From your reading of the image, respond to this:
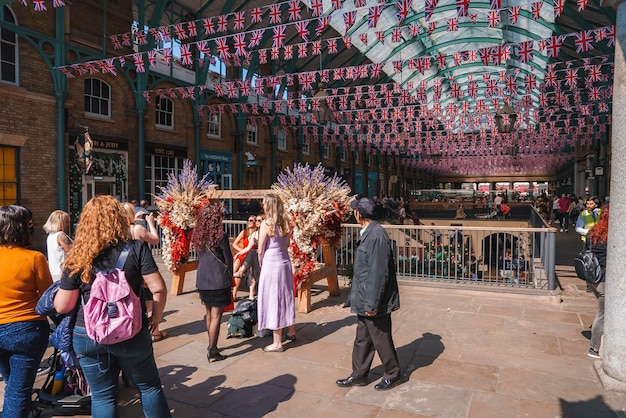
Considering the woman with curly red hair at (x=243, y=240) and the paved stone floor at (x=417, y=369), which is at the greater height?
the woman with curly red hair at (x=243, y=240)

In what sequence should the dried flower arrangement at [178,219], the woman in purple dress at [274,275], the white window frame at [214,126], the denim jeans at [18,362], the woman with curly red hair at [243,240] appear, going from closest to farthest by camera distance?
the denim jeans at [18,362] < the woman in purple dress at [274,275] < the woman with curly red hair at [243,240] < the dried flower arrangement at [178,219] < the white window frame at [214,126]

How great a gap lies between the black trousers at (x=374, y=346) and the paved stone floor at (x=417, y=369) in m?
0.17

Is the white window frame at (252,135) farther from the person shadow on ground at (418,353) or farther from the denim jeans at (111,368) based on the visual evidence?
the denim jeans at (111,368)

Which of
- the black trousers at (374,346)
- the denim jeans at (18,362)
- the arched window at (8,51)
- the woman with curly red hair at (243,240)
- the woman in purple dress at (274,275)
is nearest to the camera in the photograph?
the denim jeans at (18,362)

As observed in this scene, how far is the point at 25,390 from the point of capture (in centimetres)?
299

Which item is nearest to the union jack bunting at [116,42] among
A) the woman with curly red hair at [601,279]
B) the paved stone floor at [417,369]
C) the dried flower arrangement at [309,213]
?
the dried flower arrangement at [309,213]

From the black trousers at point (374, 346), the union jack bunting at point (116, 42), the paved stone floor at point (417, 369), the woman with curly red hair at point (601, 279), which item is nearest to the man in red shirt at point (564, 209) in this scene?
the paved stone floor at point (417, 369)

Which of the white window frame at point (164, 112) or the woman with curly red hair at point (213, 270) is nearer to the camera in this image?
the woman with curly red hair at point (213, 270)

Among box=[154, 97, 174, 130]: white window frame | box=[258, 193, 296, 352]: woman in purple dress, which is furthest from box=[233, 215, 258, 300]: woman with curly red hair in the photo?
box=[154, 97, 174, 130]: white window frame

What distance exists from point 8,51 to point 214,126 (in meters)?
9.59

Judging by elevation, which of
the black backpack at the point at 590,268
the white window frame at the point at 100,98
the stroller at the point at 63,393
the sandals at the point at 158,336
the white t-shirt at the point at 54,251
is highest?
the white window frame at the point at 100,98

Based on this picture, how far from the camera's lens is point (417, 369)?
4.42 m

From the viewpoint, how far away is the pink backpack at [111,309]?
2547mm

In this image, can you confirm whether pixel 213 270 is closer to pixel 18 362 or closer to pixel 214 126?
pixel 18 362
